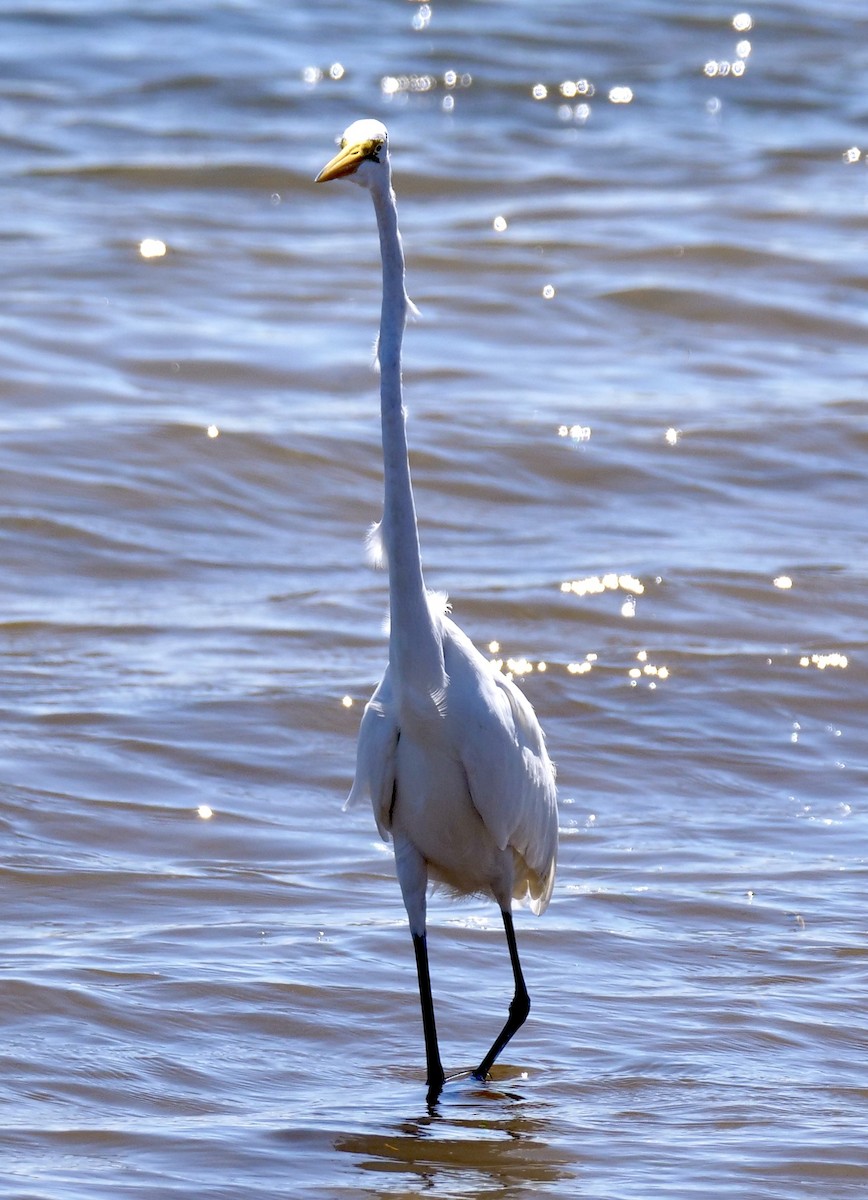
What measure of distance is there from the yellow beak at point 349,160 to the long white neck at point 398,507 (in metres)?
0.08

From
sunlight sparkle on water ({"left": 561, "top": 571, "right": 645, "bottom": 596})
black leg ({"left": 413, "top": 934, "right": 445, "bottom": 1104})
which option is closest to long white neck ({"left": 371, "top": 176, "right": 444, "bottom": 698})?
black leg ({"left": 413, "top": 934, "right": 445, "bottom": 1104})

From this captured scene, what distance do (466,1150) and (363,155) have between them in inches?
86.9

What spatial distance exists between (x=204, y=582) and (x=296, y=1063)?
147 inches

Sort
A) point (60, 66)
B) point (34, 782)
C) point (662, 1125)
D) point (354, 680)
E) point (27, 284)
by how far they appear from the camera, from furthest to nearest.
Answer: point (60, 66)
point (27, 284)
point (354, 680)
point (34, 782)
point (662, 1125)

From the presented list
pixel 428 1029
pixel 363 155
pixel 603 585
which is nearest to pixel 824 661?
pixel 603 585

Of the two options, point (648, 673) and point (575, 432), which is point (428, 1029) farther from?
point (575, 432)

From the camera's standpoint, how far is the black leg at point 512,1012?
15.3 ft

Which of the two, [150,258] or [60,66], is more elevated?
[60,66]

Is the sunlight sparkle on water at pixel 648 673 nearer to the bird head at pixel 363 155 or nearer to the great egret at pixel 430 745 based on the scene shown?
the great egret at pixel 430 745

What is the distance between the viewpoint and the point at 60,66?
17906 mm

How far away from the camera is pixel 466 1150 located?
168 inches

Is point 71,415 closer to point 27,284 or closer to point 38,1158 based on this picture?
point 27,284

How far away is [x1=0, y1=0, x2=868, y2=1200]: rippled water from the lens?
4.46m

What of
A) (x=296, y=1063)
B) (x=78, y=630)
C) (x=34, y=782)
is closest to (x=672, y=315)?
(x=78, y=630)
